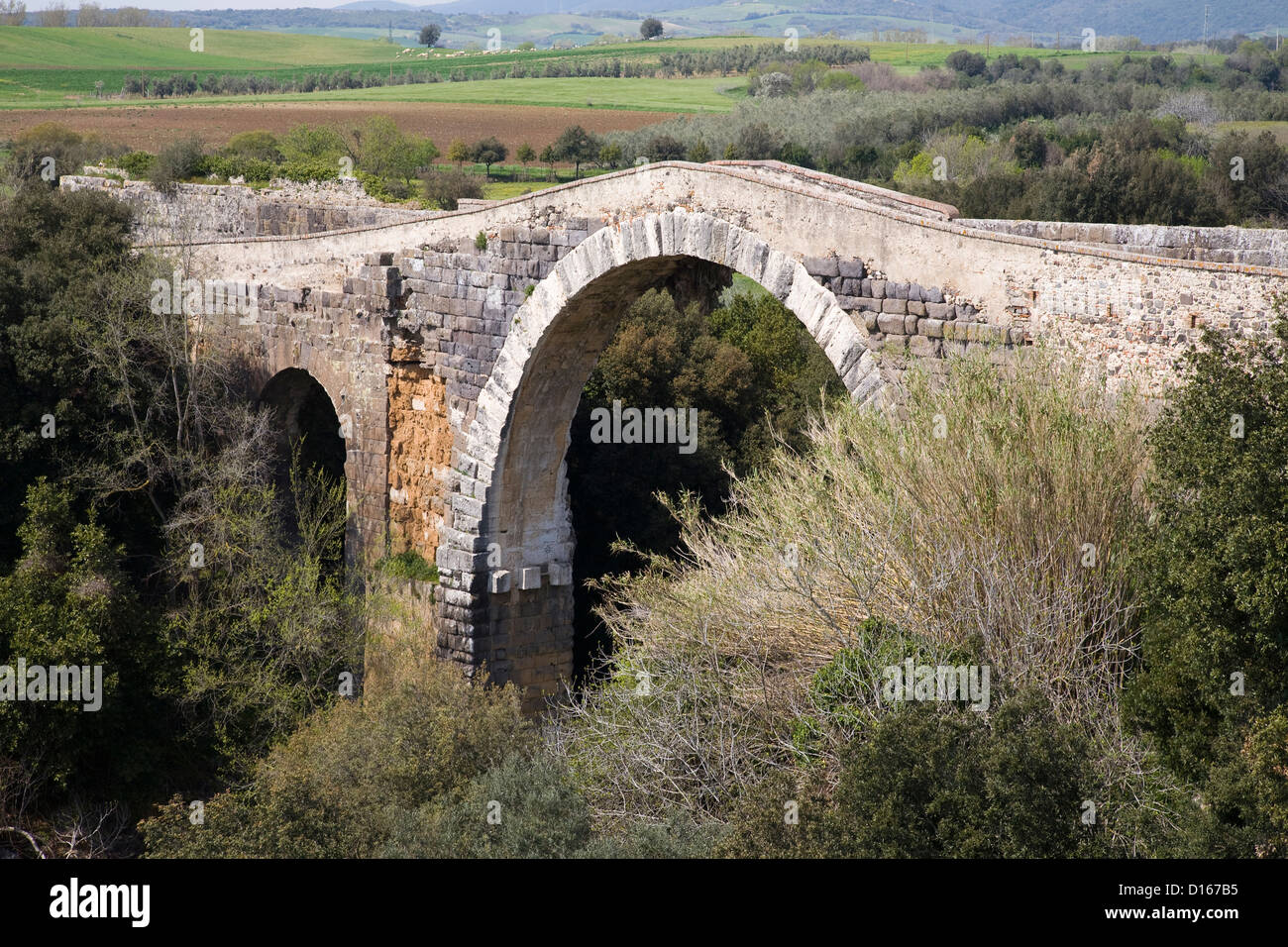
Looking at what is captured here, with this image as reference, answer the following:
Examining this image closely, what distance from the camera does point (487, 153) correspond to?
42438mm

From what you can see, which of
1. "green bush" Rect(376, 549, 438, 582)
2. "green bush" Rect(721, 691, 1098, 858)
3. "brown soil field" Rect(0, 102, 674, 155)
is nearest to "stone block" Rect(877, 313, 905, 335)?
"green bush" Rect(721, 691, 1098, 858)

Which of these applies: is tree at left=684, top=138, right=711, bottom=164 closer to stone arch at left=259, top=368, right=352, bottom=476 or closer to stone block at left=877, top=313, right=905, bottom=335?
stone arch at left=259, top=368, right=352, bottom=476

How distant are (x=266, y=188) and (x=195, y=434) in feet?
32.4

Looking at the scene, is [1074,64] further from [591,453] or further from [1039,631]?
[1039,631]

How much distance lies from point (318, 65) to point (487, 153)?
3667cm

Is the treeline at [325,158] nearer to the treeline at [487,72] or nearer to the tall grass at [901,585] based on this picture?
the tall grass at [901,585]

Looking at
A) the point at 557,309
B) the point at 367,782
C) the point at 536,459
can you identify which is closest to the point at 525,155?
the point at 536,459

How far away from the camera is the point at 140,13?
80.6m

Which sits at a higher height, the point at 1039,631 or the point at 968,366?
the point at 968,366

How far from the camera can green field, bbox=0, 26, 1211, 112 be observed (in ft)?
175

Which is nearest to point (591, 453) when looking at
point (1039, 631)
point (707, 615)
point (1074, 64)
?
point (707, 615)

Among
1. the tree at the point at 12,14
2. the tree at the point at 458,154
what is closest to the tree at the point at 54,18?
the tree at the point at 12,14

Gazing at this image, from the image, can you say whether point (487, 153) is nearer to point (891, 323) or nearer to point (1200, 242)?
point (1200, 242)

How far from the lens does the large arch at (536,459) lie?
43.0 feet
